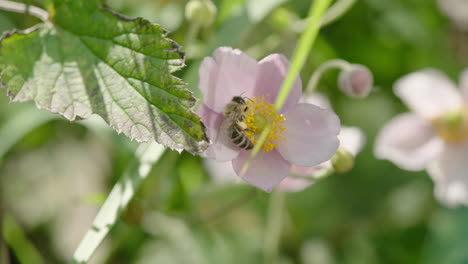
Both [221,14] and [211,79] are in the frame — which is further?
[221,14]

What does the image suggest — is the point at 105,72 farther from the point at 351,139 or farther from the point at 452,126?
the point at 452,126

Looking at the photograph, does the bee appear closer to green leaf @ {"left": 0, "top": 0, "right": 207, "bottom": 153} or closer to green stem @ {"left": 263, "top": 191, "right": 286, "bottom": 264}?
green leaf @ {"left": 0, "top": 0, "right": 207, "bottom": 153}

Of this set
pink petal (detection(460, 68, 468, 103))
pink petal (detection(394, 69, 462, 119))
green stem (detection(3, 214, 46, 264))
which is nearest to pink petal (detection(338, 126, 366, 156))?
pink petal (detection(394, 69, 462, 119))

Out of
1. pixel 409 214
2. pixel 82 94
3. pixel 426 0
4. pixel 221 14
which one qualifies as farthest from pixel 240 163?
pixel 426 0

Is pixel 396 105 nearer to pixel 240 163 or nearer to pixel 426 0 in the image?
pixel 426 0

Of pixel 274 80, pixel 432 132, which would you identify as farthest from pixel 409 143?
pixel 274 80

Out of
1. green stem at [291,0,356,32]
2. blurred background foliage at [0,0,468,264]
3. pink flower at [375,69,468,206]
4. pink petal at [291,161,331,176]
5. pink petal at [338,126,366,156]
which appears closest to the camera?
pink petal at [291,161,331,176]
